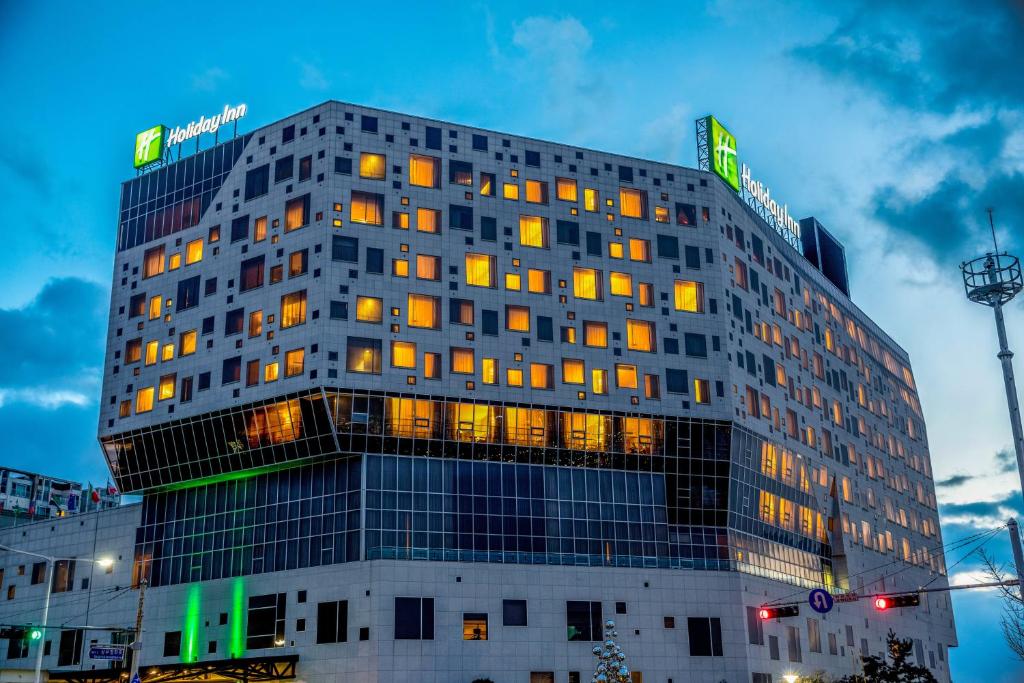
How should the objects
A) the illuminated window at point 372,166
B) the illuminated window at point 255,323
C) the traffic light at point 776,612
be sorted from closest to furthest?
1. the traffic light at point 776,612
2. the illuminated window at point 255,323
3. the illuminated window at point 372,166

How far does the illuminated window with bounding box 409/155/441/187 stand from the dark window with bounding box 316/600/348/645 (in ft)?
111

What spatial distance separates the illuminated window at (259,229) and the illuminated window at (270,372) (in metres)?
11.3

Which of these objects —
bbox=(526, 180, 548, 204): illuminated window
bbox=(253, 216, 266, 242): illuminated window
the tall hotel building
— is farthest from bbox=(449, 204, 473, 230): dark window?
bbox=(253, 216, 266, 242): illuminated window

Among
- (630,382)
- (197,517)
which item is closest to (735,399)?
(630,382)

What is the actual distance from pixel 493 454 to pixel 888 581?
191 feet

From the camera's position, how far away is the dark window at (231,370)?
88.9 metres

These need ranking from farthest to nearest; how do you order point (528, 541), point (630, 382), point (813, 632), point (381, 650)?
1. point (813, 632)
2. point (630, 382)
3. point (528, 541)
4. point (381, 650)

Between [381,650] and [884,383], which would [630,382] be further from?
[884,383]

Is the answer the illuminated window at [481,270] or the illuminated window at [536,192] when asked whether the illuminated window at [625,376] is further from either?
the illuminated window at [536,192]

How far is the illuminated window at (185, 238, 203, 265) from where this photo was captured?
95.4 m

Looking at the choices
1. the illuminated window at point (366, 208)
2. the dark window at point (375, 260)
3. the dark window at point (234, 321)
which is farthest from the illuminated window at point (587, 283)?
the dark window at point (234, 321)

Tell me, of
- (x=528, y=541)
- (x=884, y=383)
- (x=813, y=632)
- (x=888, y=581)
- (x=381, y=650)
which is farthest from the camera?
(x=884, y=383)

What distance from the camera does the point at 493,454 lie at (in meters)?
87.4

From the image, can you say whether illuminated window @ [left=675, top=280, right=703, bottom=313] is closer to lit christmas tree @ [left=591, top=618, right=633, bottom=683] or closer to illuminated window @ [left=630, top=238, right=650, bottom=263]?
illuminated window @ [left=630, top=238, right=650, bottom=263]
